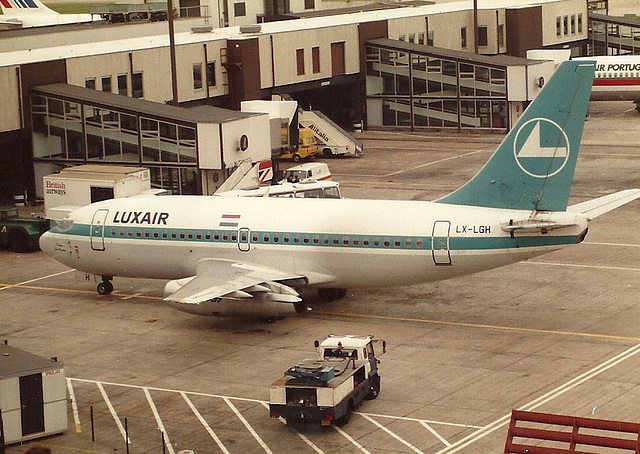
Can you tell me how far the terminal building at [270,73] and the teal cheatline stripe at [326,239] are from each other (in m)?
18.8

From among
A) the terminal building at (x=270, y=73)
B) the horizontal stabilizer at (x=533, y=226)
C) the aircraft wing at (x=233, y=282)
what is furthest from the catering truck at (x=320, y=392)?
the terminal building at (x=270, y=73)

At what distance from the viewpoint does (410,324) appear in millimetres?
48031

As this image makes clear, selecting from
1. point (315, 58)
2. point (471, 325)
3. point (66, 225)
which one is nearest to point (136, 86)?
point (315, 58)

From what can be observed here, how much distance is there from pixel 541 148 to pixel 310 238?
9511 millimetres

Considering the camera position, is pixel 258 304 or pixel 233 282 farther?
pixel 258 304

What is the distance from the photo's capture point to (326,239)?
48.8 meters

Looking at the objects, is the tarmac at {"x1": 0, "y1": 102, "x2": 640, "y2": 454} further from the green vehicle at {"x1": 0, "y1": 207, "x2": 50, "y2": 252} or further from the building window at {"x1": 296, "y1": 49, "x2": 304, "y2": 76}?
the building window at {"x1": 296, "y1": 49, "x2": 304, "y2": 76}

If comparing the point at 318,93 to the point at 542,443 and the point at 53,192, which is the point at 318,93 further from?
the point at 542,443

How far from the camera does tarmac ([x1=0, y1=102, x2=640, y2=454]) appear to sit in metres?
36.6

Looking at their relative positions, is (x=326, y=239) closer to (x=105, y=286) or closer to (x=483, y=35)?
(x=105, y=286)

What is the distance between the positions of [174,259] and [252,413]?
Result: 566 inches

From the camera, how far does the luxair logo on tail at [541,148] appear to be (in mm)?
45188

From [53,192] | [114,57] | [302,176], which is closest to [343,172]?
[302,176]

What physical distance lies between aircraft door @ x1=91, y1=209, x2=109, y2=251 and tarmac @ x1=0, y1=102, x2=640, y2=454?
8.43ft
